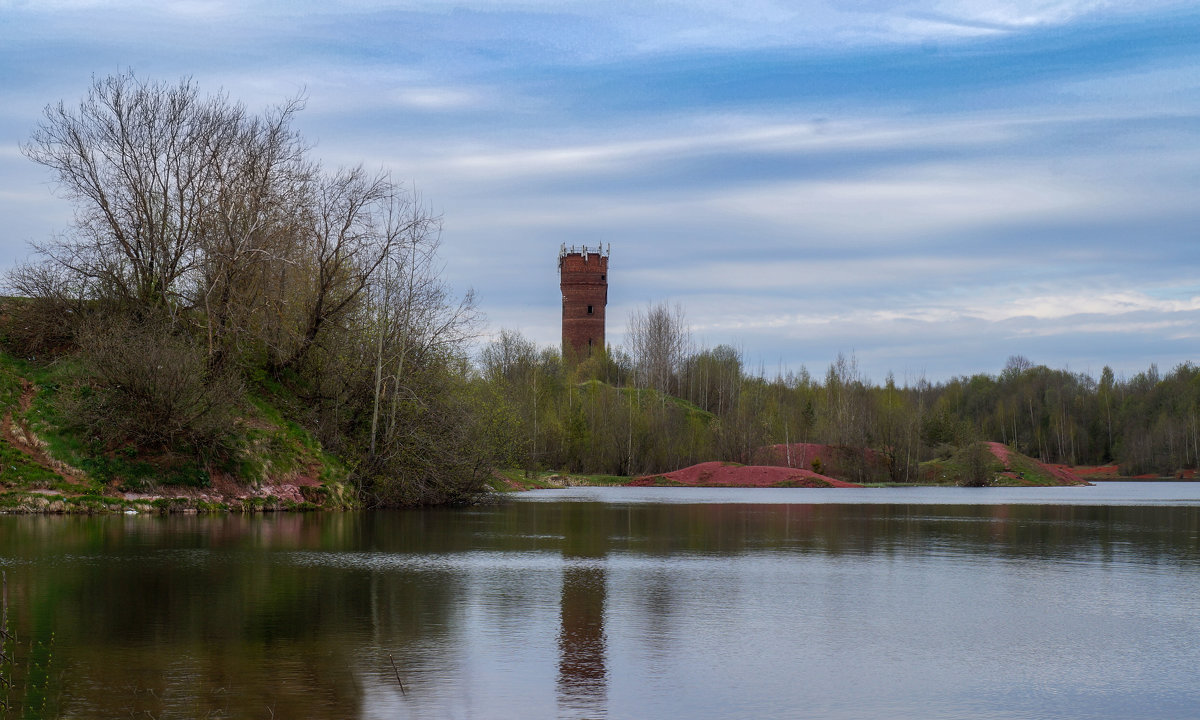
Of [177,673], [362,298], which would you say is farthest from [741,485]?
[177,673]

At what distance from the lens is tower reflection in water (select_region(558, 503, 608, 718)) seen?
29.8 ft

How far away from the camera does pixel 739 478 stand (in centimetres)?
7556

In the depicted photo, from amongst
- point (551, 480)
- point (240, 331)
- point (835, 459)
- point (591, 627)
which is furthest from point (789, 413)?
point (591, 627)

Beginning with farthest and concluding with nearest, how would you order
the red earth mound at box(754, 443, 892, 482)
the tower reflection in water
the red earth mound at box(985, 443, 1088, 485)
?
1. the red earth mound at box(754, 443, 892, 482)
2. the red earth mound at box(985, 443, 1088, 485)
3. the tower reflection in water

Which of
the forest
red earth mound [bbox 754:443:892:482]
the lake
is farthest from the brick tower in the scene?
the lake

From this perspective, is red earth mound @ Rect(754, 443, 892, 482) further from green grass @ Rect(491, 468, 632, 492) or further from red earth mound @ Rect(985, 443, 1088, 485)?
green grass @ Rect(491, 468, 632, 492)

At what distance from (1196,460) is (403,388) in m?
109

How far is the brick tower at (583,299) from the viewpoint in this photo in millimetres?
117688

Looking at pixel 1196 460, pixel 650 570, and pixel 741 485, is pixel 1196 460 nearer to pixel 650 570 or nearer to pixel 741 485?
pixel 741 485

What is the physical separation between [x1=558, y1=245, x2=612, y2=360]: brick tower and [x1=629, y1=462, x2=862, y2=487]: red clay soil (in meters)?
40.8

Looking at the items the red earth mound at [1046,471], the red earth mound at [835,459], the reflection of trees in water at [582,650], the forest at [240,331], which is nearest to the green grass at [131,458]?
the forest at [240,331]

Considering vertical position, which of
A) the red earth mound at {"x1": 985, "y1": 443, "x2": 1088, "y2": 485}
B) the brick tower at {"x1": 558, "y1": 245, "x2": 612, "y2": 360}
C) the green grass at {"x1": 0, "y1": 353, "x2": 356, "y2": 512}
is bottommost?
the red earth mound at {"x1": 985, "y1": 443, "x2": 1088, "y2": 485}

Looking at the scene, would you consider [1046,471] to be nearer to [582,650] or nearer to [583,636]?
[583,636]

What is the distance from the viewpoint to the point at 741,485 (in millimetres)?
74688
